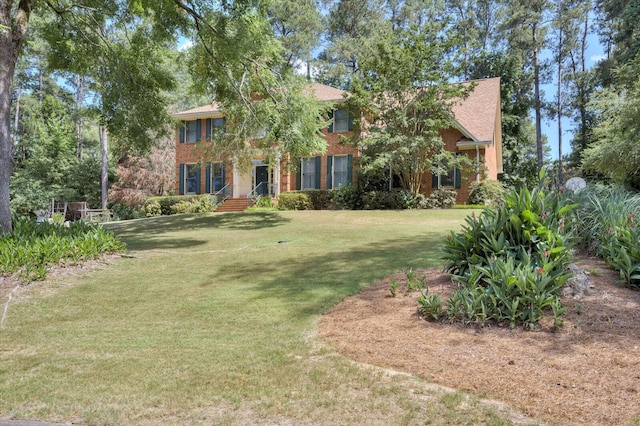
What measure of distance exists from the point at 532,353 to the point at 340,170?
20415 millimetres

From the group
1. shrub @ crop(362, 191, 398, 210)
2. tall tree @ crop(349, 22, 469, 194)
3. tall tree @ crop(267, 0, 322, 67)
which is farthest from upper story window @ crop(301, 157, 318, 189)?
tall tree @ crop(267, 0, 322, 67)

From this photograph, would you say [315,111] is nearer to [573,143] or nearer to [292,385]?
[292,385]

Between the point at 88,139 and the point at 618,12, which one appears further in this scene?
the point at 88,139

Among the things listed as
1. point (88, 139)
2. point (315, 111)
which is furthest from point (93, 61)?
point (88, 139)

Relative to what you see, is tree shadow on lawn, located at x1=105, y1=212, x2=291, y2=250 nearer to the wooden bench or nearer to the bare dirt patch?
the bare dirt patch

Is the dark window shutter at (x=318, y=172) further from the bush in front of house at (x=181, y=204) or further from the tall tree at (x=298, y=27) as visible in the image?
the tall tree at (x=298, y=27)

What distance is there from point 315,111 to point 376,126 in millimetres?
6415

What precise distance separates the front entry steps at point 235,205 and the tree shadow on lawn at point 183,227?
2.91 metres

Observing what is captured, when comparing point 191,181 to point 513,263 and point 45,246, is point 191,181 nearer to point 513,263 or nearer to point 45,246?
point 45,246

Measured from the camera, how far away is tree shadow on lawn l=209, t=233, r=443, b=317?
625cm

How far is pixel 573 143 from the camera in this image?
36875 mm

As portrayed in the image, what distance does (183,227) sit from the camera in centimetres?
1683

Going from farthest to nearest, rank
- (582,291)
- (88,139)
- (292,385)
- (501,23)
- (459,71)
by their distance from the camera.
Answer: (88,139) → (501,23) → (459,71) → (582,291) → (292,385)

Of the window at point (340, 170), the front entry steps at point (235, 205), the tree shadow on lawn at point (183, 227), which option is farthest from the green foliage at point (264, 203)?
the window at point (340, 170)
